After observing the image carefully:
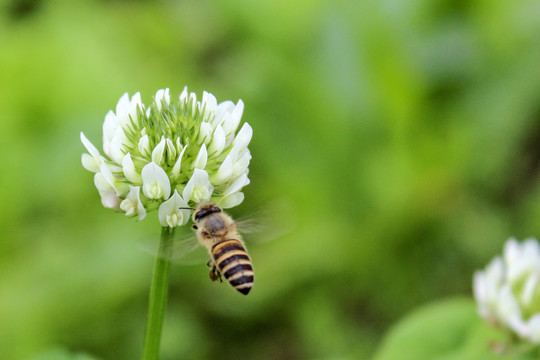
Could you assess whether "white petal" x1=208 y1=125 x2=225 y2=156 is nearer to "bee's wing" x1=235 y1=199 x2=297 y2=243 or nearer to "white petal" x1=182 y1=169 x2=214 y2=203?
"white petal" x1=182 y1=169 x2=214 y2=203

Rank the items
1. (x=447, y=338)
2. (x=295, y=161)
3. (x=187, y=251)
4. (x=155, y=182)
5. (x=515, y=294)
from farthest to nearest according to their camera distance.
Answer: (x=295, y=161)
(x=447, y=338)
(x=515, y=294)
(x=187, y=251)
(x=155, y=182)

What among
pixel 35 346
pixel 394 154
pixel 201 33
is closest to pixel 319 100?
pixel 394 154

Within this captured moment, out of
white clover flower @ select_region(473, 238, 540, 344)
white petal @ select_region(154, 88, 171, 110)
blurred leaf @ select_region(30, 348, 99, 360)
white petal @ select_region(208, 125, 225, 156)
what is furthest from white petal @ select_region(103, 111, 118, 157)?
white clover flower @ select_region(473, 238, 540, 344)

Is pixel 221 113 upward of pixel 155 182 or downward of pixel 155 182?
upward

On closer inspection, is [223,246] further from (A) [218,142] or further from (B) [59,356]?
(B) [59,356]

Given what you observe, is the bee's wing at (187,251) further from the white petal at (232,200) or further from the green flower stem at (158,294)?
the white petal at (232,200)

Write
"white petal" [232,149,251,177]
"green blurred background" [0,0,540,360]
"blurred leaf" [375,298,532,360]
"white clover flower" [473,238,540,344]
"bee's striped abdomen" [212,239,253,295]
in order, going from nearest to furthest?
"white petal" [232,149,251,177]
"bee's striped abdomen" [212,239,253,295]
"white clover flower" [473,238,540,344]
"blurred leaf" [375,298,532,360]
"green blurred background" [0,0,540,360]

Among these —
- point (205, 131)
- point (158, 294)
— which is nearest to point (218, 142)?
point (205, 131)
